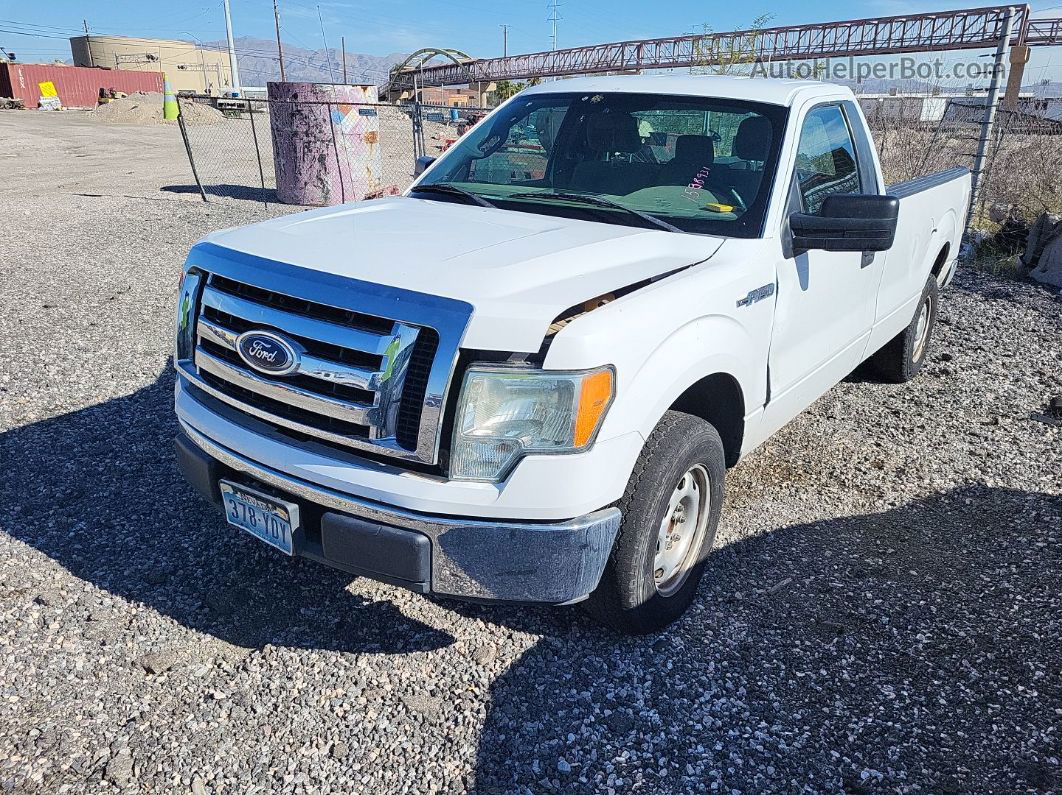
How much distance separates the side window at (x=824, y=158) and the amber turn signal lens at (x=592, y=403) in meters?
1.74

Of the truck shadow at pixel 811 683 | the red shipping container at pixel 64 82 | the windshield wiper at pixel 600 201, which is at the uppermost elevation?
the red shipping container at pixel 64 82

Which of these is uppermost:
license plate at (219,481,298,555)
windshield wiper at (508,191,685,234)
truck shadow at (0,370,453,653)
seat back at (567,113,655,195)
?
seat back at (567,113,655,195)

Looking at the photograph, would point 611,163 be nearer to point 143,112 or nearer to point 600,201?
point 600,201

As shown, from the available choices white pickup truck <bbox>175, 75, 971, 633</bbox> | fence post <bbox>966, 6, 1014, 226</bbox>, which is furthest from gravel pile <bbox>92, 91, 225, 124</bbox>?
white pickup truck <bbox>175, 75, 971, 633</bbox>

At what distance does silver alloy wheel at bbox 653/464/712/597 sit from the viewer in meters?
3.02

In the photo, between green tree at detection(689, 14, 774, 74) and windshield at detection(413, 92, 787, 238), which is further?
green tree at detection(689, 14, 774, 74)

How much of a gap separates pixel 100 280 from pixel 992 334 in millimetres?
8738

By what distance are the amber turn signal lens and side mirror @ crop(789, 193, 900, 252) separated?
1440 millimetres

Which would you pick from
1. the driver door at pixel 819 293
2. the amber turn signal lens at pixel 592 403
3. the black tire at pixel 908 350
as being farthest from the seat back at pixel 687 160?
the black tire at pixel 908 350

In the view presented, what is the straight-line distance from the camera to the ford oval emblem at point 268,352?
2.52 m

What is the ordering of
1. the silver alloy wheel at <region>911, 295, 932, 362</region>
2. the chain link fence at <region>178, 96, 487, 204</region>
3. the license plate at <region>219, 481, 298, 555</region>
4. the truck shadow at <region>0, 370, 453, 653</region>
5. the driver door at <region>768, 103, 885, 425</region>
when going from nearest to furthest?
1. the license plate at <region>219, 481, 298, 555</region>
2. the truck shadow at <region>0, 370, 453, 653</region>
3. the driver door at <region>768, 103, 885, 425</region>
4. the silver alloy wheel at <region>911, 295, 932, 362</region>
5. the chain link fence at <region>178, 96, 487, 204</region>

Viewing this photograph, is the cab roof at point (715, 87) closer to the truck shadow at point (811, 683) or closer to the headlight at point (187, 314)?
the truck shadow at point (811, 683)

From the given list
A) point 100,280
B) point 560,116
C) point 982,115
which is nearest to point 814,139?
point 560,116

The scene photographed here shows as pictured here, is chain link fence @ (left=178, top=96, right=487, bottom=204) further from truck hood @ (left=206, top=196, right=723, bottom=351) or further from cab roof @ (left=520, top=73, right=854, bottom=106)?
truck hood @ (left=206, top=196, right=723, bottom=351)
